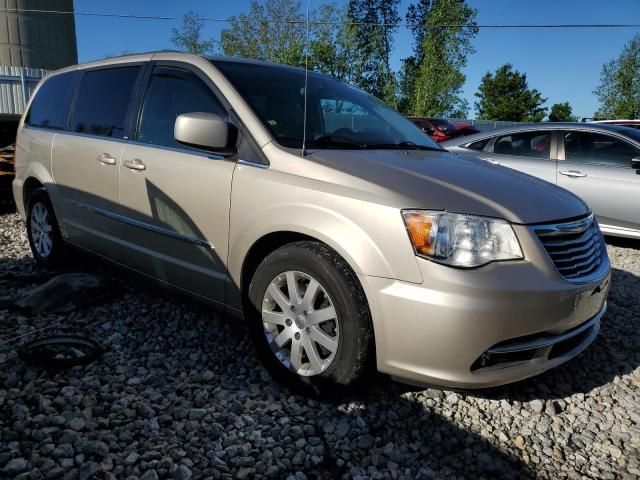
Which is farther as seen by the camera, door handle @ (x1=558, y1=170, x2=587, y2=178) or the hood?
door handle @ (x1=558, y1=170, x2=587, y2=178)

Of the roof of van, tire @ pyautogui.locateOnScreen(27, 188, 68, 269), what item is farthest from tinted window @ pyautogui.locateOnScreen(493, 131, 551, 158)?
tire @ pyautogui.locateOnScreen(27, 188, 68, 269)

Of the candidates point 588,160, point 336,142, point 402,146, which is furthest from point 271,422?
point 588,160

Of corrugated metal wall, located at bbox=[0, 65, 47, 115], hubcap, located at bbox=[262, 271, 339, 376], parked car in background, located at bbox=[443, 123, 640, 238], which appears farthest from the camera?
corrugated metal wall, located at bbox=[0, 65, 47, 115]

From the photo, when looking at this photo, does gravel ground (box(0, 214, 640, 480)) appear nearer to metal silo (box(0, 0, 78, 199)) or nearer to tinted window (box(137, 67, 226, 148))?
tinted window (box(137, 67, 226, 148))

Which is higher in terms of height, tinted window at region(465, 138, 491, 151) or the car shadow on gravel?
tinted window at region(465, 138, 491, 151)

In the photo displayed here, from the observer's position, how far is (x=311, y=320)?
2477 millimetres

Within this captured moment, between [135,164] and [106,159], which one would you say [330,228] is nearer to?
[135,164]

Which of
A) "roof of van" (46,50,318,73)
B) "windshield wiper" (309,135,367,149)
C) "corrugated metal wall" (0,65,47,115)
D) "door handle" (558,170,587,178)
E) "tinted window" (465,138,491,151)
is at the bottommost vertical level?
"door handle" (558,170,587,178)

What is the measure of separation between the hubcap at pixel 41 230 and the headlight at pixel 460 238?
3.65 metres

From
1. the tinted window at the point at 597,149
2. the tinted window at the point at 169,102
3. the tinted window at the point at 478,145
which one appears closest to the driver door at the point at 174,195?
the tinted window at the point at 169,102

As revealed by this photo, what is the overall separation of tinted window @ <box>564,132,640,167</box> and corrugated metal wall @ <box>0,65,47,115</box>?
1542 cm

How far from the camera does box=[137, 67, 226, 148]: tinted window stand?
10.1 feet

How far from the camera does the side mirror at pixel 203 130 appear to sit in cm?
267

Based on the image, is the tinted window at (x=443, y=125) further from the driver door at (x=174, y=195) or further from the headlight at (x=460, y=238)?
the headlight at (x=460, y=238)
